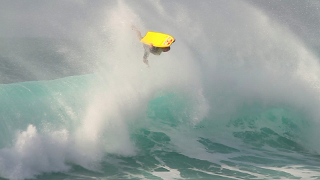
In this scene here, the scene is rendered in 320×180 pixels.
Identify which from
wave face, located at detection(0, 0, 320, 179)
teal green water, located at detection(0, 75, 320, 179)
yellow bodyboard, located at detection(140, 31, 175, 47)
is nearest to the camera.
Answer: teal green water, located at detection(0, 75, 320, 179)

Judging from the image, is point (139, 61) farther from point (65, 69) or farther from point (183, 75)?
point (65, 69)

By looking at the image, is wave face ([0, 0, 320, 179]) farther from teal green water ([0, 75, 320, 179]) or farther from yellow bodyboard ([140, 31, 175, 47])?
yellow bodyboard ([140, 31, 175, 47])

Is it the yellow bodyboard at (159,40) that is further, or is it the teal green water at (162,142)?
the yellow bodyboard at (159,40)

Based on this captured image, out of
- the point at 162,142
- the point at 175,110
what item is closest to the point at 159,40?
the point at 175,110

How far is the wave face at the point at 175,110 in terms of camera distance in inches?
348

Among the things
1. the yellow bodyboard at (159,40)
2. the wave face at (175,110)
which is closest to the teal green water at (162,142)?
the wave face at (175,110)

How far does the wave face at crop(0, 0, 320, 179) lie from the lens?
8.84m

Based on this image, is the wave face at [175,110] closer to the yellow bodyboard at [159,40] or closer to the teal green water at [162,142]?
the teal green water at [162,142]

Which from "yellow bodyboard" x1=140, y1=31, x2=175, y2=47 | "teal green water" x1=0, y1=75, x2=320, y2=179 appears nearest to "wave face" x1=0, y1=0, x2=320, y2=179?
"teal green water" x1=0, y1=75, x2=320, y2=179

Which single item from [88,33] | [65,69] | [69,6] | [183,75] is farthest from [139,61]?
[69,6]

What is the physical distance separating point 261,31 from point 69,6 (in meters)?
29.5

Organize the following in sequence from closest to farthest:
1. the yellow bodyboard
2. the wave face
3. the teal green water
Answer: the teal green water
the wave face
the yellow bodyboard

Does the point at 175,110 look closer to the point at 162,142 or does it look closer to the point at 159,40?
the point at 162,142

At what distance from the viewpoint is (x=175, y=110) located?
41.3ft
